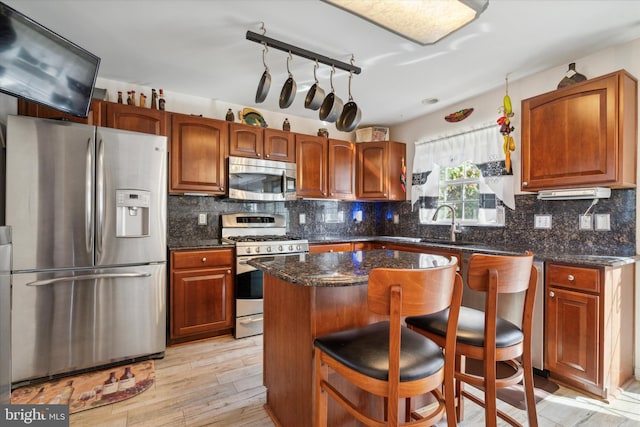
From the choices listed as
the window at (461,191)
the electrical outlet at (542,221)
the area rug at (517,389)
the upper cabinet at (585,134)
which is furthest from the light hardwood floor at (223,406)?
the window at (461,191)

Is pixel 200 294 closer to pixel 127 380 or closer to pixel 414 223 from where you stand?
pixel 127 380

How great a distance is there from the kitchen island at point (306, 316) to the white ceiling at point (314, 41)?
5.28ft

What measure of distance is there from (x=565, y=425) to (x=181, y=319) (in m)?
2.82

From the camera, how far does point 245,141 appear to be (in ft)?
11.0

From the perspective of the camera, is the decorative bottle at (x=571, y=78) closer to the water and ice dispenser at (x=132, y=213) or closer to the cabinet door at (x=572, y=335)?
the cabinet door at (x=572, y=335)

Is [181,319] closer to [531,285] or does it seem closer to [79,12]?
[79,12]

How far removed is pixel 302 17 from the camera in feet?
6.63

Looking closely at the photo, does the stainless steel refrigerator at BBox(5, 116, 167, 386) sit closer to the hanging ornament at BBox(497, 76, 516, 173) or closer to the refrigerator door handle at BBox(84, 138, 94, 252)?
the refrigerator door handle at BBox(84, 138, 94, 252)

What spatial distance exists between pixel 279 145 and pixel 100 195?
6.10 feet

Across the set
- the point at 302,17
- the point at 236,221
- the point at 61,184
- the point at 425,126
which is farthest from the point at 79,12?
the point at 425,126

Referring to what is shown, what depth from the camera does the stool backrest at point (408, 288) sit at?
3.30 feet

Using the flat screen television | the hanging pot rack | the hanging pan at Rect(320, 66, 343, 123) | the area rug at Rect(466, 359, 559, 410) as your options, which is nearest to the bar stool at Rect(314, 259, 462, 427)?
the area rug at Rect(466, 359, 559, 410)

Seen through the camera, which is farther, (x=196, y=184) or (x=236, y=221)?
(x=236, y=221)

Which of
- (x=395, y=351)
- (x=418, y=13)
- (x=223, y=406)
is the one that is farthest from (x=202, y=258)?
(x=418, y=13)
